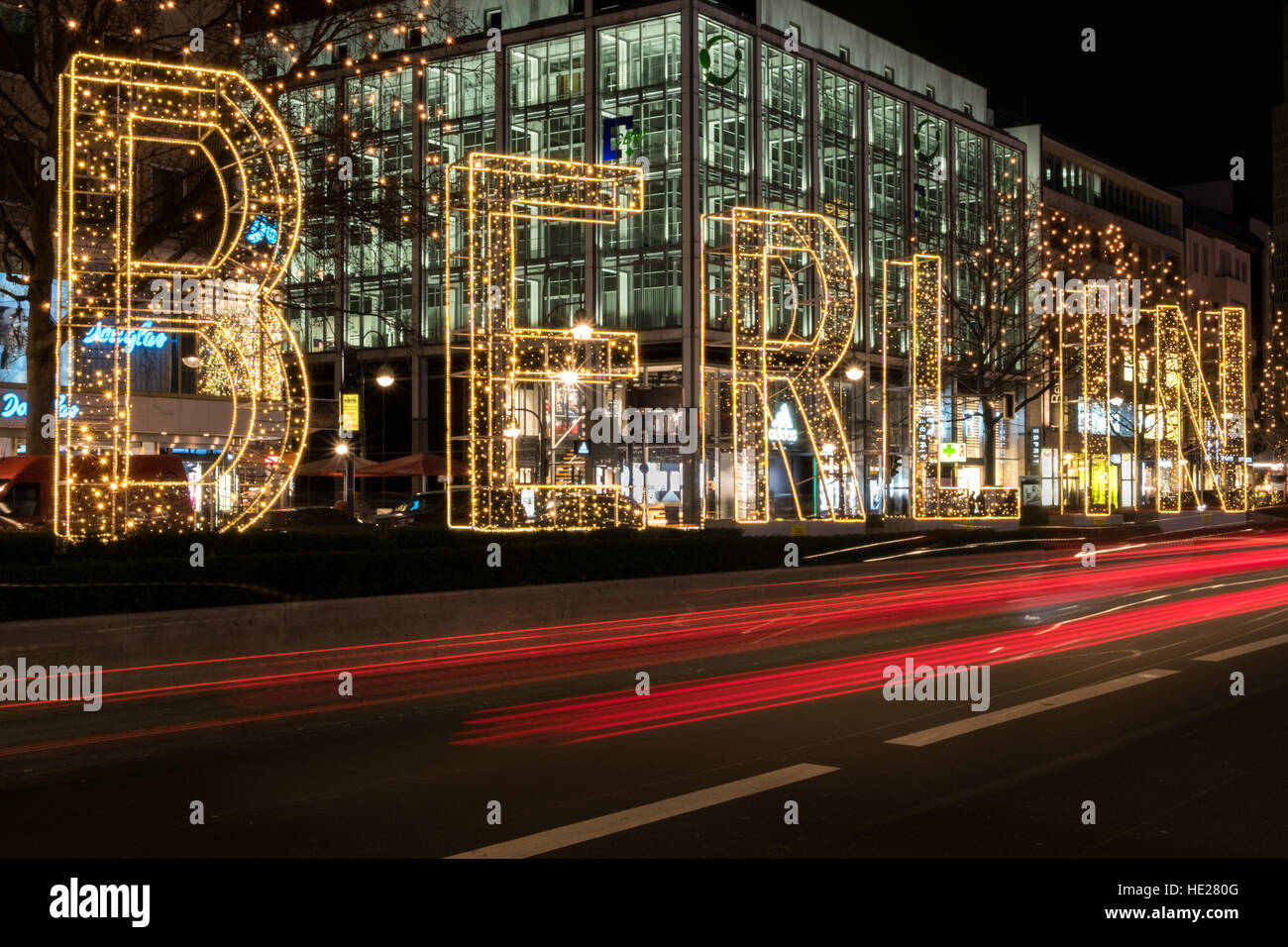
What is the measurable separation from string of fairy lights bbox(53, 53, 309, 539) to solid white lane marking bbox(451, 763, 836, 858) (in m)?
8.96

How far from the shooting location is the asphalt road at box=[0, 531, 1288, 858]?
7.38 metres

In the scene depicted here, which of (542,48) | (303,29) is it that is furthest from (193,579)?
(542,48)

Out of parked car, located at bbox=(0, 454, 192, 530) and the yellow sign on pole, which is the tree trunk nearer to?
parked car, located at bbox=(0, 454, 192, 530)

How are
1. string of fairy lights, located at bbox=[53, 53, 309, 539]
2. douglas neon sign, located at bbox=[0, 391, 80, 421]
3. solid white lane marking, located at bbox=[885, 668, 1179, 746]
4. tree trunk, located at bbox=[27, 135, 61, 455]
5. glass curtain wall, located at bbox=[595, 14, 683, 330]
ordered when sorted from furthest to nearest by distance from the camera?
glass curtain wall, located at bbox=[595, 14, 683, 330]
douglas neon sign, located at bbox=[0, 391, 80, 421]
tree trunk, located at bbox=[27, 135, 61, 455]
string of fairy lights, located at bbox=[53, 53, 309, 539]
solid white lane marking, located at bbox=[885, 668, 1179, 746]

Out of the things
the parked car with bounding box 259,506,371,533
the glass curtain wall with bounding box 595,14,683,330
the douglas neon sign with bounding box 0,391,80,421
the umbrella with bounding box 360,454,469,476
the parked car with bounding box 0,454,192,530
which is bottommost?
the parked car with bounding box 259,506,371,533

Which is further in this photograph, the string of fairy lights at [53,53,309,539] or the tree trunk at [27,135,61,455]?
the tree trunk at [27,135,61,455]

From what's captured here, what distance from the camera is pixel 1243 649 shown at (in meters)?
15.7

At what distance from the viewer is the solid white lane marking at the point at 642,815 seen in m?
7.07

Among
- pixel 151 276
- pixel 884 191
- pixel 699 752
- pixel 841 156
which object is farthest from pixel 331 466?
pixel 699 752

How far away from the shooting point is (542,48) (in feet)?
194

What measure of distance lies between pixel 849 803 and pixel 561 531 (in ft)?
38.0

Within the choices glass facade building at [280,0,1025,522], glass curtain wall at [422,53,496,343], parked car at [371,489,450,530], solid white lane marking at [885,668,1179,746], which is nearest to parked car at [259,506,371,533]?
parked car at [371,489,450,530]

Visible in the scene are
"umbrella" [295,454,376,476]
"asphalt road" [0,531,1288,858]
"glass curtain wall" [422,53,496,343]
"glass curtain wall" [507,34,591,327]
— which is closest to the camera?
"asphalt road" [0,531,1288,858]

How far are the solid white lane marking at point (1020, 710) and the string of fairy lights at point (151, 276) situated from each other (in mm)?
8786
